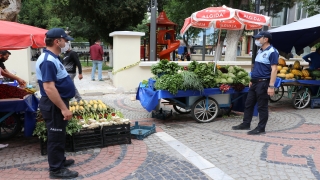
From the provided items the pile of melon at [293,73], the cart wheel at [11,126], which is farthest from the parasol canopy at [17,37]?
the pile of melon at [293,73]

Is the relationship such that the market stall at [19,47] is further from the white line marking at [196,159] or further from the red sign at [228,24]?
the red sign at [228,24]

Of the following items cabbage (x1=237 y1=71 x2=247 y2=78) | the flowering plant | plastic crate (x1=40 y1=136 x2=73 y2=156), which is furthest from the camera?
cabbage (x1=237 y1=71 x2=247 y2=78)

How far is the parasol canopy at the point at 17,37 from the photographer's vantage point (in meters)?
4.04

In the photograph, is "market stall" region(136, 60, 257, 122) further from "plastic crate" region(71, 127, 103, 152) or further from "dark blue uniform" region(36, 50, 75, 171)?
"dark blue uniform" region(36, 50, 75, 171)

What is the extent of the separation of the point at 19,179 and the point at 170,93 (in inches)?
132

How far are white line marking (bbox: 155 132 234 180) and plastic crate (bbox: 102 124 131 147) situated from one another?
76cm

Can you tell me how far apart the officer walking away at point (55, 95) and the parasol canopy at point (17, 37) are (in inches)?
39.1

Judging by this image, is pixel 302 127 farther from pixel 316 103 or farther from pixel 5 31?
pixel 5 31

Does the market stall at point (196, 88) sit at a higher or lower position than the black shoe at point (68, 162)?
higher

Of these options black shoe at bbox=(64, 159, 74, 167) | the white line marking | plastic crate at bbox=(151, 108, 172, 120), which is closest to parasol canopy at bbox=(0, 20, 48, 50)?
black shoe at bbox=(64, 159, 74, 167)

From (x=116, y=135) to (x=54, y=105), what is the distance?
1.59 m

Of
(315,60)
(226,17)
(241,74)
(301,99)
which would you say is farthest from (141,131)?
(315,60)

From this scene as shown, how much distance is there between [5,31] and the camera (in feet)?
13.5

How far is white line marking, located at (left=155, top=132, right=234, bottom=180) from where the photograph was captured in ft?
12.5
